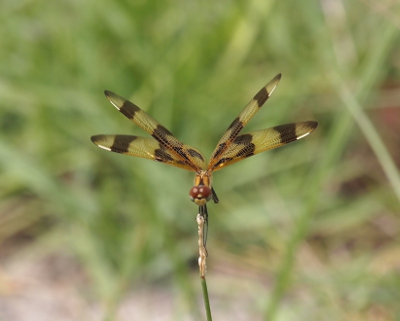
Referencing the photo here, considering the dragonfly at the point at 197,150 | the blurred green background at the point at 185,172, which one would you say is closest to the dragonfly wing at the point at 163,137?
the dragonfly at the point at 197,150

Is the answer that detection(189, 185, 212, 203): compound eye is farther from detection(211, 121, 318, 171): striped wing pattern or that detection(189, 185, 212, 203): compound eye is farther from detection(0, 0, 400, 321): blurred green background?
detection(0, 0, 400, 321): blurred green background

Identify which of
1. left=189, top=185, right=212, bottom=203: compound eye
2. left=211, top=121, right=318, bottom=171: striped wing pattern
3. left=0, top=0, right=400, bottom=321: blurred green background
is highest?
left=0, top=0, right=400, bottom=321: blurred green background

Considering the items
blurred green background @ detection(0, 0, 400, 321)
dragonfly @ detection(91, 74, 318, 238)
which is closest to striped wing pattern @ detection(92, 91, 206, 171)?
dragonfly @ detection(91, 74, 318, 238)

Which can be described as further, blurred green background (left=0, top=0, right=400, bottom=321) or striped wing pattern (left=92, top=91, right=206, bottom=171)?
blurred green background (left=0, top=0, right=400, bottom=321)

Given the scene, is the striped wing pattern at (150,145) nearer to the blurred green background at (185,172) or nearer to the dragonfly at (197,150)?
the dragonfly at (197,150)

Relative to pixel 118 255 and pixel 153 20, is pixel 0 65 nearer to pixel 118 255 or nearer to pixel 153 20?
pixel 153 20

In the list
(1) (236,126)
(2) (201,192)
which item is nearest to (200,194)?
(2) (201,192)

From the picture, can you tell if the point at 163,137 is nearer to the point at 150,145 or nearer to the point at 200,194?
the point at 150,145
